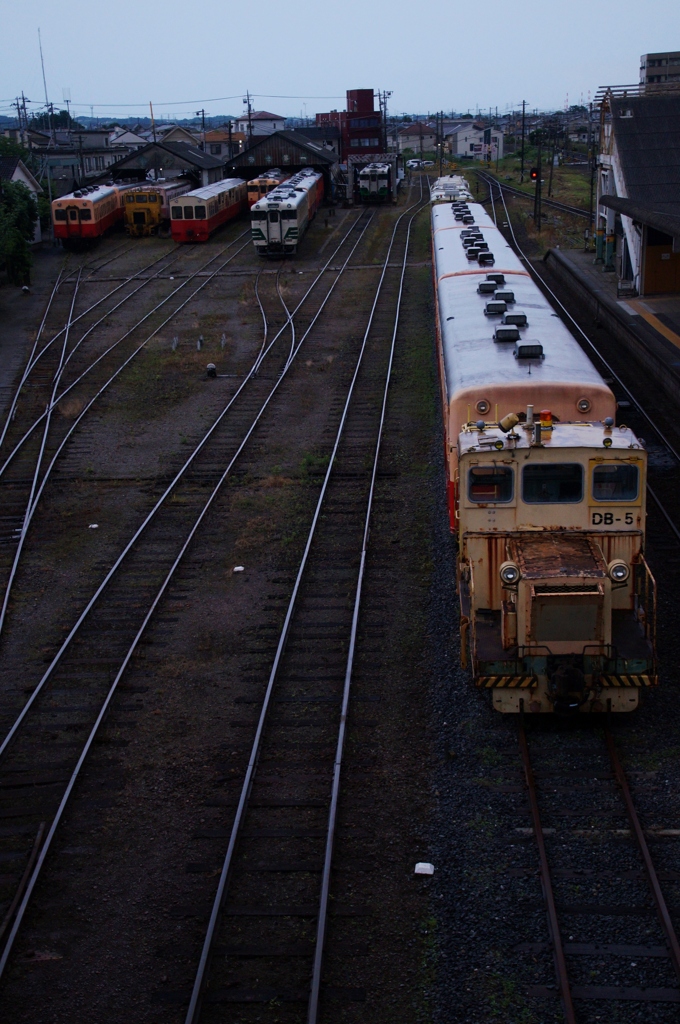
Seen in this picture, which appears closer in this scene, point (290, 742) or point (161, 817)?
→ point (161, 817)

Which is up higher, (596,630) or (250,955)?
(596,630)

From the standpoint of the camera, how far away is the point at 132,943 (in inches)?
280

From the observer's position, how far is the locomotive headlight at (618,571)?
8.92 m

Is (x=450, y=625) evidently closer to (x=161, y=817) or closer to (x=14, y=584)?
(x=161, y=817)

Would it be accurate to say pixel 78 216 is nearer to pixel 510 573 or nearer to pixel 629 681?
pixel 510 573

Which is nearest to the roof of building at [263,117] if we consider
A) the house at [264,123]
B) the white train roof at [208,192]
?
the house at [264,123]

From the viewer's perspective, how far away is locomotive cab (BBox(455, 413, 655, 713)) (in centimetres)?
879

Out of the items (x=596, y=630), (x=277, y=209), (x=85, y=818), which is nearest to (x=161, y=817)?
(x=85, y=818)

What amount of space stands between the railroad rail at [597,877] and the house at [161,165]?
178ft

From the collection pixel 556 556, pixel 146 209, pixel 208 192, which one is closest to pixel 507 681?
pixel 556 556

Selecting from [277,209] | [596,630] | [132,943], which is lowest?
[132,943]

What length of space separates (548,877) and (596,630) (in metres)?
2.36

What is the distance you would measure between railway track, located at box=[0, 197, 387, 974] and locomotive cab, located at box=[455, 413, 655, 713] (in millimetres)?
4074

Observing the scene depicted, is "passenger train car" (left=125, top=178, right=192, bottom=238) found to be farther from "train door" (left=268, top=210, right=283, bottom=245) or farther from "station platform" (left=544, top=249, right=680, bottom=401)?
"station platform" (left=544, top=249, right=680, bottom=401)
